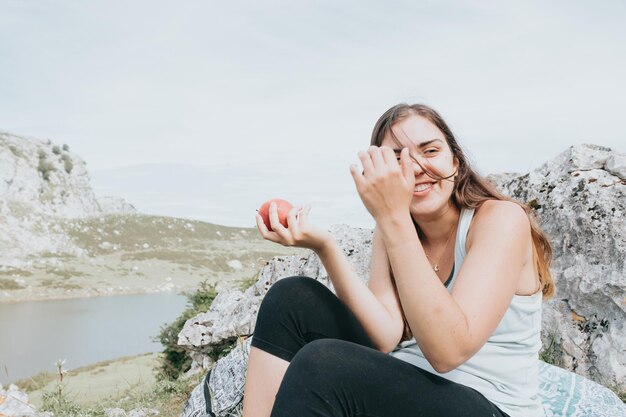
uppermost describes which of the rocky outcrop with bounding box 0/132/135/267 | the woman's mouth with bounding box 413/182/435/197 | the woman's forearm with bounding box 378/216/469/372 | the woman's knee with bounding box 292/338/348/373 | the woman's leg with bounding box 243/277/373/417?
the woman's mouth with bounding box 413/182/435/197

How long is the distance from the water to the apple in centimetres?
1038

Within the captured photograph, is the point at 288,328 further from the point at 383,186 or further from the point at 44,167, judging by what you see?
the point at 44,167

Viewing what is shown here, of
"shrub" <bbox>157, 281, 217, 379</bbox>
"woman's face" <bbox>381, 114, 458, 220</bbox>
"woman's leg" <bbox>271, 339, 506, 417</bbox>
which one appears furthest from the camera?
"shrub" <bbox>157, 281, 217, 379</bbox>

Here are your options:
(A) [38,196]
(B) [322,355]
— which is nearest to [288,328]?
(B) [322,355]

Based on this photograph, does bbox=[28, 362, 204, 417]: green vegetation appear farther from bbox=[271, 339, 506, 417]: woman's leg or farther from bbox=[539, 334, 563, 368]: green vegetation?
bbox=[271, 339, 506, 417]: woman's leg

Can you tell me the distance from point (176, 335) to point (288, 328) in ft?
19.7

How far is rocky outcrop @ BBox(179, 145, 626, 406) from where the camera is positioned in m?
4.05

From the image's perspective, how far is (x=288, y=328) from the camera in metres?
2.47

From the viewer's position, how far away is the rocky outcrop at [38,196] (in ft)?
176

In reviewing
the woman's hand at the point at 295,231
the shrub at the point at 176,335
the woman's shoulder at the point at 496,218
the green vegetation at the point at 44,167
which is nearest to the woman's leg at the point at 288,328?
the woman's hand at the point at 295,231

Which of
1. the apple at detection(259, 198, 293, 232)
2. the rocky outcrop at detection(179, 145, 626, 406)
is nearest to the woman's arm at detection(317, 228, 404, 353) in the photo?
the apple at detection(259, 198, 293, 232)

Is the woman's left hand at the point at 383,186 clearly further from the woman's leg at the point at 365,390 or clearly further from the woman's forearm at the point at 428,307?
the woman's leg at the point at 365,390

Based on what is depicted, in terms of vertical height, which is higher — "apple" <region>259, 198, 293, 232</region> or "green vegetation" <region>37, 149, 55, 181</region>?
"apple" <region>259, 198, 293, 232</region>

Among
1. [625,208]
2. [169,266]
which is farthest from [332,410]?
[169,266]
